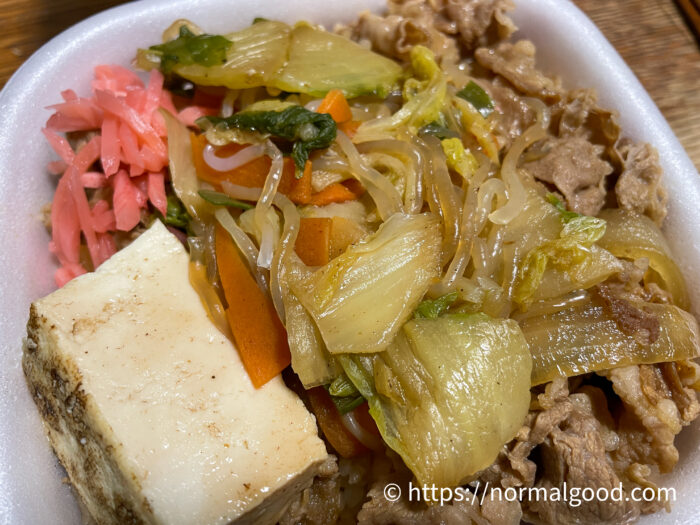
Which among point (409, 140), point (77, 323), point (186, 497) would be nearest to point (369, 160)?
point (409, 140)

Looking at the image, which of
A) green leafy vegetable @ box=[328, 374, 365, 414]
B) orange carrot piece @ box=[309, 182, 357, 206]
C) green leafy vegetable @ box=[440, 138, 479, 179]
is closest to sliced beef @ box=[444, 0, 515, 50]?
green leafy vegetable @ box=[440, 138, 479, 179]

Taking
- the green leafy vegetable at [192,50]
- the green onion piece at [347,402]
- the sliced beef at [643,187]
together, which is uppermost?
the green leafy vegetable at [192,50]

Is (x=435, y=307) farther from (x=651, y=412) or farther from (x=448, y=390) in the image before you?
(x=651, y=412)

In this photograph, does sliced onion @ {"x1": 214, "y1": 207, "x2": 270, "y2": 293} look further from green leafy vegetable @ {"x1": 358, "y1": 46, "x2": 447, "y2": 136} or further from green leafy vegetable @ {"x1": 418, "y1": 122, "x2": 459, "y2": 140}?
green leafy vegetable @ {"x1": 418, "y1": 122, "x2": 459, "y2": 140}

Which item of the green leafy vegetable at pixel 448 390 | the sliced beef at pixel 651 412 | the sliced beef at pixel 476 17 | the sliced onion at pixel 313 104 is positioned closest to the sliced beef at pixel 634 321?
the sliced beef at pixel 651 412

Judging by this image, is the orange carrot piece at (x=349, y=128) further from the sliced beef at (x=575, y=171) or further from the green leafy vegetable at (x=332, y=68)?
the sliced beef at (x=575, y=171)

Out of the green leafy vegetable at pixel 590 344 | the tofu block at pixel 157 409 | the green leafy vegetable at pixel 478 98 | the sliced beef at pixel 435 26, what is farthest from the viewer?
the sliced beef at pixel 435 26
